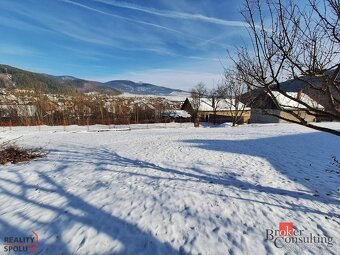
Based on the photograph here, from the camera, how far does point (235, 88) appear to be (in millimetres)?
24438

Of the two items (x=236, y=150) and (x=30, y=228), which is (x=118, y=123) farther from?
(x=30, y=228)

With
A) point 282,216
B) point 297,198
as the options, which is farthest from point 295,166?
point 282,216

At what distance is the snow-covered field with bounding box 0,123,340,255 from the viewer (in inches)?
144

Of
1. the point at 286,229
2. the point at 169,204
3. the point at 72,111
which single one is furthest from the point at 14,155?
the point at 72,111

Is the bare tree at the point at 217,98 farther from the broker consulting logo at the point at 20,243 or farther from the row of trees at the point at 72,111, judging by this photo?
the broker consulting logo at the point at 20,243

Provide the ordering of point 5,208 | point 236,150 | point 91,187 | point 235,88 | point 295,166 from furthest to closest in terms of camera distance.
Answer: point 235,88 → point 236,150 → point 295,166 → point 91,187 → point 5,208

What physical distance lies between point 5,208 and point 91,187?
6.69 ft

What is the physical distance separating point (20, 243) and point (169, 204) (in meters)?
3.01

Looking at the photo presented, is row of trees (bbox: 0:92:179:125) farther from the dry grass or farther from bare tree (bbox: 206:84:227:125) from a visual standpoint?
the dry grass

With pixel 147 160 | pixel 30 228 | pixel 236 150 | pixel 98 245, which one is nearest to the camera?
pixel 98 245

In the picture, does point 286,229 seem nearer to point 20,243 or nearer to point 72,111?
point 20,243

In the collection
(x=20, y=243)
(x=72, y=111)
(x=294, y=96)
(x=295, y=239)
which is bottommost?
(x=20, y=243)

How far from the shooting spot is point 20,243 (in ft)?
12.5

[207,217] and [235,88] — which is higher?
[235,88]
